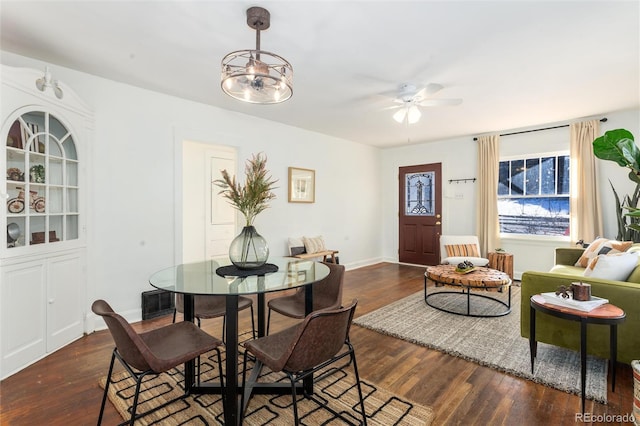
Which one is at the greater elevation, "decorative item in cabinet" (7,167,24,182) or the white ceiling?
the white ceiling

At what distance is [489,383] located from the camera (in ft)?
7.25

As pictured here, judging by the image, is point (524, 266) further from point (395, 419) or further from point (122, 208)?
point (122, 208)

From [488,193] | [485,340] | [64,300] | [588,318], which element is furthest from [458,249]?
[64,300]

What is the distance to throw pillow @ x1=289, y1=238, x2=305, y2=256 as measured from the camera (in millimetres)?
5031

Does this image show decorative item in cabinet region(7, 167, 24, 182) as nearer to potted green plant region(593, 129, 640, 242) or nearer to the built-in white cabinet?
the built-in white cabinet

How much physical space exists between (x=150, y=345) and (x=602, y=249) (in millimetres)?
4556

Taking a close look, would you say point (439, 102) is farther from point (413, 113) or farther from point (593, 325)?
point (593, 325)

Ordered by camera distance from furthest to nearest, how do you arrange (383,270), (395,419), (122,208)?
(383,270) → (122,208) → (395,419)

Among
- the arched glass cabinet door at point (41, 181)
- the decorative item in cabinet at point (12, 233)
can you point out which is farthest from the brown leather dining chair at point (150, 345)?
the arched glass cabinet door at point (41, 181)

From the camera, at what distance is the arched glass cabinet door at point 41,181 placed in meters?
2.43

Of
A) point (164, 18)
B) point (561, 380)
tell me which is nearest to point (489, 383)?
point (561, 380)

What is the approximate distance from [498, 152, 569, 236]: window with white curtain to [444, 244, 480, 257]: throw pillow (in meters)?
0.99

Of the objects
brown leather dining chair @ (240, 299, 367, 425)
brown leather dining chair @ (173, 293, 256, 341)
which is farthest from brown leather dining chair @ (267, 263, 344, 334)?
brown leather dining chair @ (240, 299, 367, 425)

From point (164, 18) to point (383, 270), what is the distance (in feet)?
17.2
